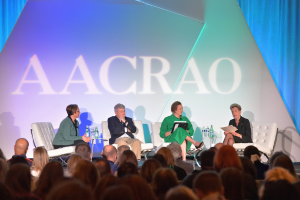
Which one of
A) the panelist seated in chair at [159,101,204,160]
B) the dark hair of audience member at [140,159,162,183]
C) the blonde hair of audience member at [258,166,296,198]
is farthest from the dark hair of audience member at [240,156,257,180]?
the panelist seated in chair at [159,101,204,160]

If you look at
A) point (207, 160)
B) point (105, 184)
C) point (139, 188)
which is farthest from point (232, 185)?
point (207, 160)

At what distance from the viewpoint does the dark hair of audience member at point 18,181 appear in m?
1.84

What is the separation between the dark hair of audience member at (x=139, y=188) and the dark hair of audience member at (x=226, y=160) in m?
0.97

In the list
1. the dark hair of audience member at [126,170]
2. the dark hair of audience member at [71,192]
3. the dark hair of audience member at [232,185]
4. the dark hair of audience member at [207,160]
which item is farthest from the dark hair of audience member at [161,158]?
the dark hair of audience member at [71,192]

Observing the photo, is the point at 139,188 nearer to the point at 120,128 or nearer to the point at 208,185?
the point at 208,185

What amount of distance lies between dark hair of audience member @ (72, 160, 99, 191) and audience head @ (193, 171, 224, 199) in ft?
2.29

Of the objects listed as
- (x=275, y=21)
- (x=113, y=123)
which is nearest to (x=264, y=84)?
(x=275, y=21)

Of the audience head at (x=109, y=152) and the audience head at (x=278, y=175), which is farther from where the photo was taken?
the audience head at (x=109, y=152)

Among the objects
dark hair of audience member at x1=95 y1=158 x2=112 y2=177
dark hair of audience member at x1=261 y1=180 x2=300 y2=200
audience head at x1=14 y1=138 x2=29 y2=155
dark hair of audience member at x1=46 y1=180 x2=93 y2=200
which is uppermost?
audience head at x1=14 y1=138 x2=29 y2=155

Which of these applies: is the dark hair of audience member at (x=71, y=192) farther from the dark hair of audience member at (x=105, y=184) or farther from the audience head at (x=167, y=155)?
the audience head at (x=167, y=155)

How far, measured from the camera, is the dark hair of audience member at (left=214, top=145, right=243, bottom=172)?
240cm

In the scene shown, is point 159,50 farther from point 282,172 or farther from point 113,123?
point 282,172

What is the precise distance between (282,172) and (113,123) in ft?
13.7

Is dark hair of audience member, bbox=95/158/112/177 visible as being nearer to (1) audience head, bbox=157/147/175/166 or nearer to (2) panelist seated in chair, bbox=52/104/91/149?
(1) audience head, bbox=157/147/175/166
